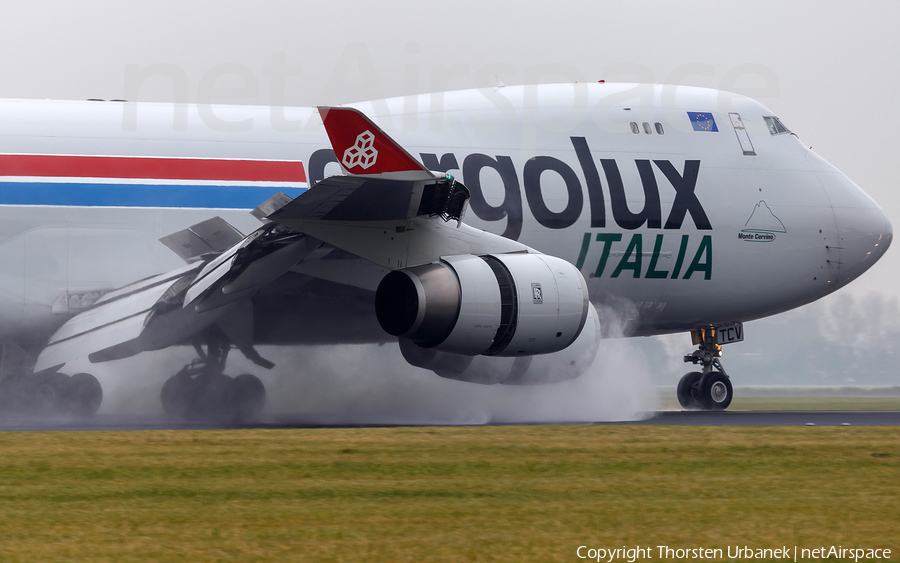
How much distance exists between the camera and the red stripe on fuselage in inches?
434

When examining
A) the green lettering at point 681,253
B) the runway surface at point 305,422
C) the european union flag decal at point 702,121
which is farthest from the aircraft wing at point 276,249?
the european union flag decal at point 702,121

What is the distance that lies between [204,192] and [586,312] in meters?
4.77

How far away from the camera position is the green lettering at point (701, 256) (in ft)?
45.5

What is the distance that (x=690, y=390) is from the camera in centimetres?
1514

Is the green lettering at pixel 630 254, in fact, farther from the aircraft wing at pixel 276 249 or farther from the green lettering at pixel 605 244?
the aircraft wing at pixel 276 249

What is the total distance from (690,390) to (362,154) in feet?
26.0

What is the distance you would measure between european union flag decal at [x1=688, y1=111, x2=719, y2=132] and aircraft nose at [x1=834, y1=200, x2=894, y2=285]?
2.35 m

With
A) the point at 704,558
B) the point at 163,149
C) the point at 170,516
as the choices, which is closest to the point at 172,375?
the point at 163,149

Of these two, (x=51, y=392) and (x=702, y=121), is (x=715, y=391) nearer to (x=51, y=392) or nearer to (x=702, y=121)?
(x=702, y=121)

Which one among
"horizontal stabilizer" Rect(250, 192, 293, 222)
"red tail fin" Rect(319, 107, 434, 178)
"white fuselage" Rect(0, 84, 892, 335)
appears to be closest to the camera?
"red tail fin" Rect(319, 107, 434, 178)

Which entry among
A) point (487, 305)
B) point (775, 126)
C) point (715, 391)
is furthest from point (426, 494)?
point (775, 126)

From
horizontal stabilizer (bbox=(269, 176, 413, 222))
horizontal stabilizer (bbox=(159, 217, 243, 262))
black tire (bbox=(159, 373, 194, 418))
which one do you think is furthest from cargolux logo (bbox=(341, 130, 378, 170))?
black tire (bbox=(159, 373, 194, 418))

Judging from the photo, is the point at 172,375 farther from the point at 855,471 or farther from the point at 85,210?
the point at 855,471

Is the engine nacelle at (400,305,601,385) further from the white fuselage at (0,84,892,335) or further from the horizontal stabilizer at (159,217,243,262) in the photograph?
the horizontal stabilizer at (159,217,243,262)
